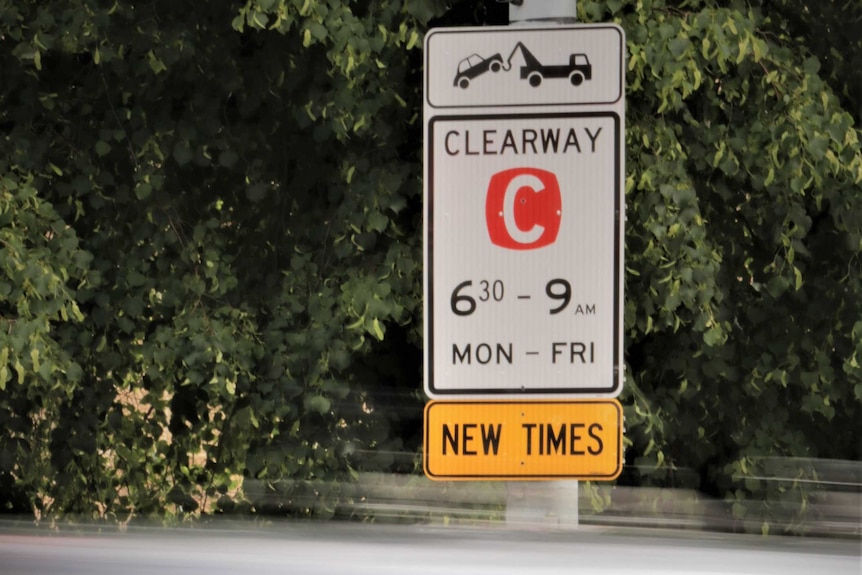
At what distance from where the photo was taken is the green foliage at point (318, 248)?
5.55 metres

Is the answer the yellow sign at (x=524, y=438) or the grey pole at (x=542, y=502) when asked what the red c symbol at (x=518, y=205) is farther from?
the grey pole at (x=542, y=502)

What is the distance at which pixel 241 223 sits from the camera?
246 inches

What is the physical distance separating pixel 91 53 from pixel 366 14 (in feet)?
3.92

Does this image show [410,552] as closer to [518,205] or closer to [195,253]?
[518,205]

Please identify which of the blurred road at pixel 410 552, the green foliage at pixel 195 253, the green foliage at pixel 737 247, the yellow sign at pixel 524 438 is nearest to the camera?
the blurred road at pixel 410 552

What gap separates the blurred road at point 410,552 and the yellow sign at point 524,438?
0.48 metres

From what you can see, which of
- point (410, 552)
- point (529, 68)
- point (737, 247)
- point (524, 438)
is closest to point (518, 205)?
point (529, 68)

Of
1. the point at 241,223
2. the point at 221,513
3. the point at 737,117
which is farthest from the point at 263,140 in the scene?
the point at 737,117

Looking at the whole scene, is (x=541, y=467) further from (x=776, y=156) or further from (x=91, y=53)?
(x=91, y=53)

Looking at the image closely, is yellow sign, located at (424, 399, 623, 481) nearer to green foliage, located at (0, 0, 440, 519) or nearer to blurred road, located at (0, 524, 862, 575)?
blurred road, located at (0, 524, 862, 575)

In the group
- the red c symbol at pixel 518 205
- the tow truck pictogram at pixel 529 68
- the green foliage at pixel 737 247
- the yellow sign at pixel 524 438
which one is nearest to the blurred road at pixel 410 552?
the yellow sign at pixel 524 438

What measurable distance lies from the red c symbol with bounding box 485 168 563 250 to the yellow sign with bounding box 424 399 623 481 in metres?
0.32

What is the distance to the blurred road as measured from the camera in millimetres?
2246

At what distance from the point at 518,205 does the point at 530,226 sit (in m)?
0.05
